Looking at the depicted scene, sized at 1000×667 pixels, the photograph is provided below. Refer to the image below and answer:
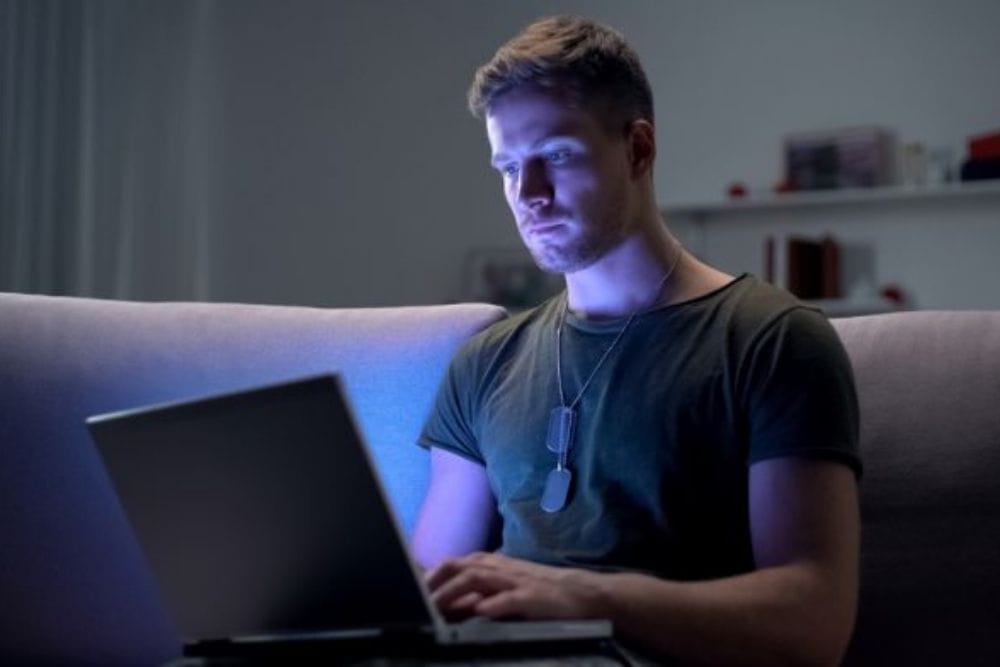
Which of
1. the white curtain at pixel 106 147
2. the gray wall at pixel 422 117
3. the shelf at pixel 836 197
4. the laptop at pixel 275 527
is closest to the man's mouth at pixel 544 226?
the laptop at pixel 275 527

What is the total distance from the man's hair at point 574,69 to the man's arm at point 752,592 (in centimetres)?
A: 51

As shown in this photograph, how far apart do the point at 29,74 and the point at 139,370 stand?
7.71 feet

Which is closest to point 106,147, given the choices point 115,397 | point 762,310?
point 115,397

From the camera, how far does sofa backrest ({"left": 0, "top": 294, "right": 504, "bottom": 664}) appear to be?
166 cm

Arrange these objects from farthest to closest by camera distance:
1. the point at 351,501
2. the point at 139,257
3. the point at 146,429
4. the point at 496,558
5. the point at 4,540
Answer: the point at 139,257 → the point at 4,540 → the point at 496,558 → the point at 146,429 → the point at 351,501

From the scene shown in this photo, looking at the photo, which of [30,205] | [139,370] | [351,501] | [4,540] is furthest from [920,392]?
[30,205]

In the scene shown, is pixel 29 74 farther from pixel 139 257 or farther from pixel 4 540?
pixel 4 540

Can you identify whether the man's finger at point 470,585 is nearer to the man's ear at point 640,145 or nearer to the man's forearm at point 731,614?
the man's forearm at point 731,614

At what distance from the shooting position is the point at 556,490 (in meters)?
1.47

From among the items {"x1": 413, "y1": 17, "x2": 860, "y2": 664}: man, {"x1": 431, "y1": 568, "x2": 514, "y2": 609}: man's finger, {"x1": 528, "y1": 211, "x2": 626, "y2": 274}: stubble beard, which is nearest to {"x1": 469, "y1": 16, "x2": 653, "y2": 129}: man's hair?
{"x1": 413, "y1": 17, "x2": 860, "y2": 664}: man

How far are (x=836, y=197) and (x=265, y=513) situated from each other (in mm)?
3527

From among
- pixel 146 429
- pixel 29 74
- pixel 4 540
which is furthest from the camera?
pixel 29 74

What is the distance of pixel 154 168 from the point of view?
4102 mm

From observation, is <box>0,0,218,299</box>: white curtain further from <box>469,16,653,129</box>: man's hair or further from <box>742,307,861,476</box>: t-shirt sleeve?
<box>742,307,861,476</box>: t-shirt sleeve
